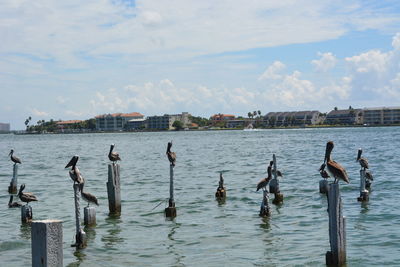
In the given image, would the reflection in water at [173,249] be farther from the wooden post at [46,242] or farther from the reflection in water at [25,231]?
the wooden post at [46,242]

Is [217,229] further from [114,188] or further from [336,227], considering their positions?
[336,227]

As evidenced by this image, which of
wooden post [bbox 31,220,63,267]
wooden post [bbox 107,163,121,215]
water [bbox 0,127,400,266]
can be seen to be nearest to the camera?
wooden post [bbox 31,220,63,267]

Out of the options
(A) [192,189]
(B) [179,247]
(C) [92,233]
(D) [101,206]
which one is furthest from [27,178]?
(B) [179,247]

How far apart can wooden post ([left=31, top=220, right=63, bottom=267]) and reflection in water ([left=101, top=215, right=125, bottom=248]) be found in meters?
8.81

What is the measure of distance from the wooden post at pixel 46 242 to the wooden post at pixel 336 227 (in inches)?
255

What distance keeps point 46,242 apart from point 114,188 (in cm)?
1283

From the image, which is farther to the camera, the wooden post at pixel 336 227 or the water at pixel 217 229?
the water at pixel 217 229

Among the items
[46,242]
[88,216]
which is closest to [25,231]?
[88,216]

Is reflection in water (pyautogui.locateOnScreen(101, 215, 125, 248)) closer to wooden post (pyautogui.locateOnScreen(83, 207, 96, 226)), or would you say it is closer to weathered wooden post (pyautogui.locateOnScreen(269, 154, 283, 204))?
wooden post (pyautogui.locateOnScreen(83, 207, 96, 226))

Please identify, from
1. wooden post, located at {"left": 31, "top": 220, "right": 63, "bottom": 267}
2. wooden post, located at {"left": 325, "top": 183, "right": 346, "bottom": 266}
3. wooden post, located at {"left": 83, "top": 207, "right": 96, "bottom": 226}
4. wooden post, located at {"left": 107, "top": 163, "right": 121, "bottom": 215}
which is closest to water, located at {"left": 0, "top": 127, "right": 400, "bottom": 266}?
wooden post, located at {"left": 83, "top": 207, "right": 96, "bottom": 226}

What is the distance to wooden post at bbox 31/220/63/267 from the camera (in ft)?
Result: 24.1

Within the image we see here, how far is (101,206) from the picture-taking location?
2328cm

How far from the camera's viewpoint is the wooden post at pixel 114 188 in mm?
19469

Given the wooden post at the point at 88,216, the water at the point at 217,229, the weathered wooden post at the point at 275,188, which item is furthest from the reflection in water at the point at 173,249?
the weathered wooden post at the point at 275,188
